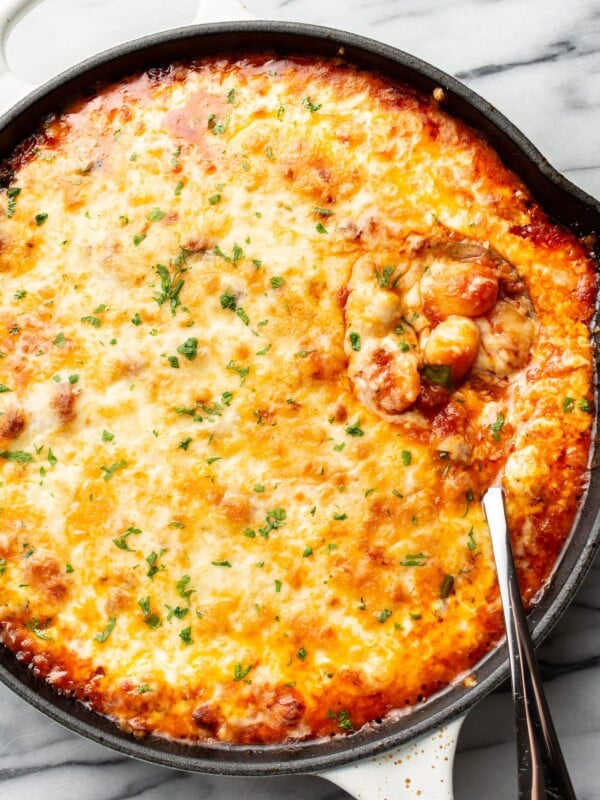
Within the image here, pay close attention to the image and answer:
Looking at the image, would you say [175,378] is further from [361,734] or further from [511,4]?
[511,4]

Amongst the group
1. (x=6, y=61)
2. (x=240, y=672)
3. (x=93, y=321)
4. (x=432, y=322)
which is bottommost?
→ (x=240, y=672)

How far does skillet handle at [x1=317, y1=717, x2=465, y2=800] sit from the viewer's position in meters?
3.18

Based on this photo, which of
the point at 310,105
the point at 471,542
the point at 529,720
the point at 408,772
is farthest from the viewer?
the point at 310,105

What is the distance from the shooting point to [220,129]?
11.7 ft

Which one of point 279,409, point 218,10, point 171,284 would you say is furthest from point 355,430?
point 218,10

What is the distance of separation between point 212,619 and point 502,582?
3.53 ft

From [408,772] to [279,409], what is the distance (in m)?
1.41

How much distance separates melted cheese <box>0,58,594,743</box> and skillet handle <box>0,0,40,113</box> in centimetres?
48

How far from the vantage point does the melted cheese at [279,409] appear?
10.8ft

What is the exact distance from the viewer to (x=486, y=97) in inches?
159

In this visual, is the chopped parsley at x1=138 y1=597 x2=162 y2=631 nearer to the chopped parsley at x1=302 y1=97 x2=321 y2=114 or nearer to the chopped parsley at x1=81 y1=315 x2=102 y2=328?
the chopped parsley at x1=81 y1=315 x2=102 y2=328

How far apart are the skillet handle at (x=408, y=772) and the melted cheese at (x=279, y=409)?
160 mm

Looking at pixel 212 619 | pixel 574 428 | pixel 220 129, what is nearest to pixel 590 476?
pixel 574 428

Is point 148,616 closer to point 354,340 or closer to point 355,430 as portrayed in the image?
point 355,430
